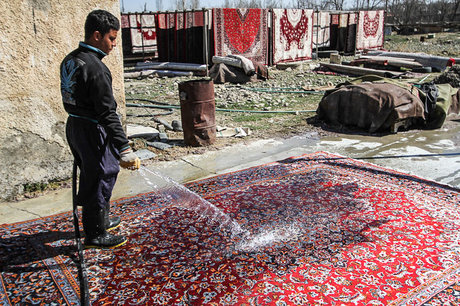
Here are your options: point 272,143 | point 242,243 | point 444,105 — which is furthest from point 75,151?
point 444,105

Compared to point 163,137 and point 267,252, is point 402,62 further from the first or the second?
point 267,252

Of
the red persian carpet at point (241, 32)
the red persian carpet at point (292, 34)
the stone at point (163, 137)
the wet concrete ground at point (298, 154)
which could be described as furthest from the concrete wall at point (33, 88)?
the red persian carpet at point (292, 34)

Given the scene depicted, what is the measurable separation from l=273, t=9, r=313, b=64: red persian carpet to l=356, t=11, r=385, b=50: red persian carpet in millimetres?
3938

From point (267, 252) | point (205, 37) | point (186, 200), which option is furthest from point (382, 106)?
point (205, 37)

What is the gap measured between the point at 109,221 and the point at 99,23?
1.56m

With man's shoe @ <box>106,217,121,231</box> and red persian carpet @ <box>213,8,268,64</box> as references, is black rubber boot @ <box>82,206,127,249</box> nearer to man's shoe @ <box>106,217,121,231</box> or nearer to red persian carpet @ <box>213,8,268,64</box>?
man's shoe @ <box>106,217,121,231</box>

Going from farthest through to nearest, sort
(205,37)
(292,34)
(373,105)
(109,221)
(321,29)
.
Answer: (321,29) → (292,34) → (205,37) → (373,105) → (109,221)

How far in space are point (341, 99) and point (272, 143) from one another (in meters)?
1.66

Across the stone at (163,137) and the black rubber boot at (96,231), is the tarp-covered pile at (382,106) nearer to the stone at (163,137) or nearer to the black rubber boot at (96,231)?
the stone at (163,137)

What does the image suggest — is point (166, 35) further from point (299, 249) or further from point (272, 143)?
point (299, 249)

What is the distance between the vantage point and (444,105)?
22.4 feet

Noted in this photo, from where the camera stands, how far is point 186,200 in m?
4.10

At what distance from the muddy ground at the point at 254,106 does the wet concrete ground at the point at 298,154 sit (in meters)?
0.36

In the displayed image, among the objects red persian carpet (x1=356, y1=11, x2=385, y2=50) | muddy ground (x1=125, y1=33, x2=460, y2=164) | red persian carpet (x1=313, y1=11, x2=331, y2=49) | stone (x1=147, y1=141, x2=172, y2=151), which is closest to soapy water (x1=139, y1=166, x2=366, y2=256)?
muddy ground (x1=125, y1=33, x2=460, y2=164)
